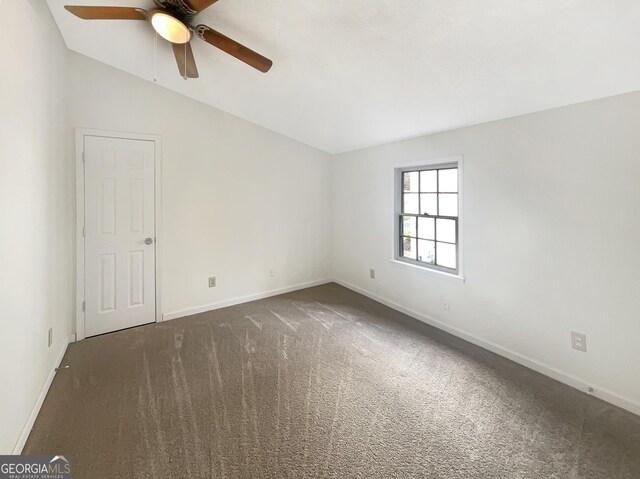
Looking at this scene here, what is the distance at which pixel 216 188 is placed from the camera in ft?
12.2

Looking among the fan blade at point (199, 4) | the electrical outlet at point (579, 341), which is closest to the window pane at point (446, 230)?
the electrical outlet at point (579, 341)

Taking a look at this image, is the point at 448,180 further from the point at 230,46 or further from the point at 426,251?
the point at 230,46

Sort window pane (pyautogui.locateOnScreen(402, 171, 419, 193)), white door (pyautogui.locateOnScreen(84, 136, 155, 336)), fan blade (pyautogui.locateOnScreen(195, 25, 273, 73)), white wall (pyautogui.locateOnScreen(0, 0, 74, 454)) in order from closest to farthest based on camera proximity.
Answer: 1. white wall (pyautogui.locateOnScreen(0, 0, 74, 454))
2. fan blade (pyautogui.locateOnScreen(195, 25, 273, 73))
3. white door (pyautogui.locateOnScreen(84, 136, 155, 336))
4. window pane (pyautogui.locateOnScreen(402, 171, 419, 193))

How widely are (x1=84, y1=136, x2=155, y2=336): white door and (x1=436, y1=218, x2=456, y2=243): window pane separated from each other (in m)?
3.24

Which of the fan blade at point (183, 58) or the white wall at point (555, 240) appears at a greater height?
the fan blade at point (183, 58)

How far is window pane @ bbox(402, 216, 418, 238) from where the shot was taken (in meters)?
3.72

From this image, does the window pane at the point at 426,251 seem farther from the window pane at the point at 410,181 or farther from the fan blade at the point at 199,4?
the fan blade at the point at 199,4

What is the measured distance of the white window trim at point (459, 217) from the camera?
3.01 m

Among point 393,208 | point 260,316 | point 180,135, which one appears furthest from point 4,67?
point 393,208

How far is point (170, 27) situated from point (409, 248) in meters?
3.21

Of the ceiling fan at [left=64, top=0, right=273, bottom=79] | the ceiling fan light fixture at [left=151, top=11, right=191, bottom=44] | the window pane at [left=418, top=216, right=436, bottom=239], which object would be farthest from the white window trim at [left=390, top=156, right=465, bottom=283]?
the ceiling fan light fixture at [left=151, top=11, right=191, bottom=44]

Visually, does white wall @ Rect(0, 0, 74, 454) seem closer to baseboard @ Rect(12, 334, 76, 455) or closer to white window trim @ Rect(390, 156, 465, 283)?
baseboard @ Rect(12, 334, 76, 455)

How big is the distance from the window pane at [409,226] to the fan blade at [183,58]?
2.77 m

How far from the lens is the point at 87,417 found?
76.0 inches
